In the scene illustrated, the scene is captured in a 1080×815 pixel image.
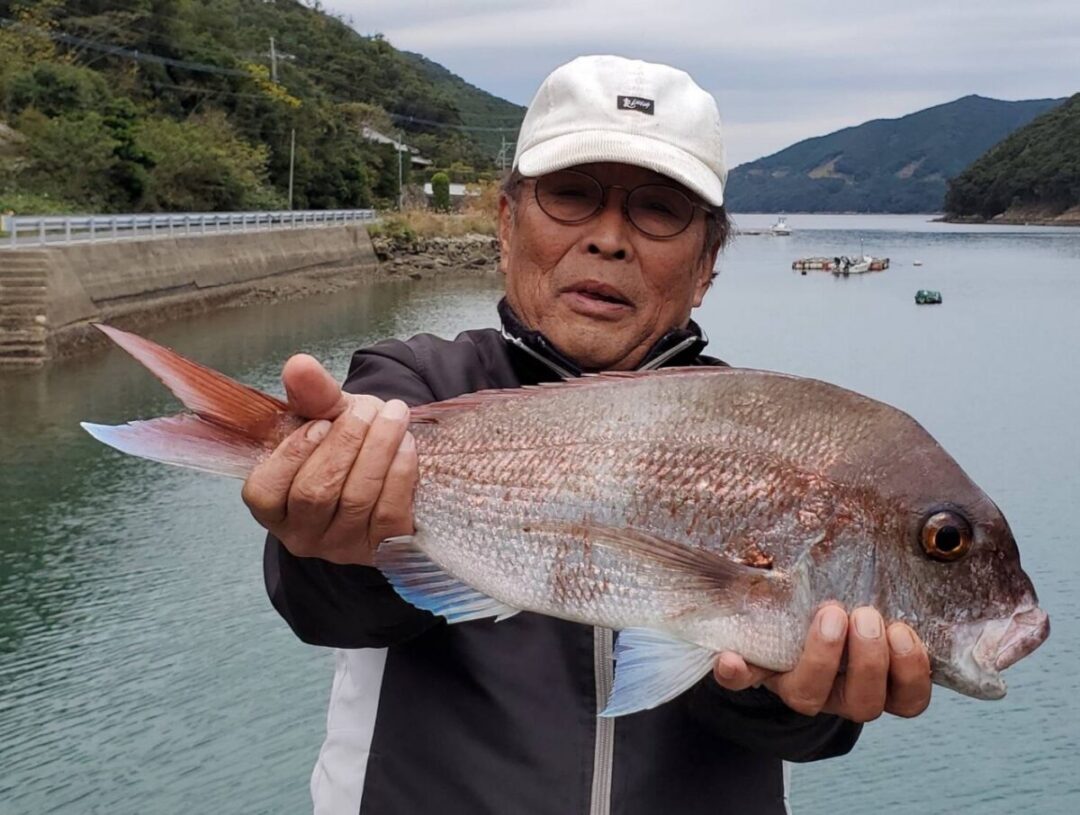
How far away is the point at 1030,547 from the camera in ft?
39.8

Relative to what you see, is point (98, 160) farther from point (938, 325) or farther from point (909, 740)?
point (909, 740)

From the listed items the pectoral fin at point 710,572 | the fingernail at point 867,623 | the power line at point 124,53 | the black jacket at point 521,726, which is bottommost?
the black jacket at point 521,726

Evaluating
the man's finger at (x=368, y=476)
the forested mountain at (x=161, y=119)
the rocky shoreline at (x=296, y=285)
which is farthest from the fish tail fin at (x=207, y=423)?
the forested mountain at (x=161, y=119)

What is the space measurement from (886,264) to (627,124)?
5960 cm

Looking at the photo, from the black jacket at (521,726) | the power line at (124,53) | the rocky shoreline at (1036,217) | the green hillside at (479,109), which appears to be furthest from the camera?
the green hillside at (479,109)

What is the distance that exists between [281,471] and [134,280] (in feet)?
86.4

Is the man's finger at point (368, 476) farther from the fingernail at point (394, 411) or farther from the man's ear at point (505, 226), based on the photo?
the man's ear at point (505, 226)

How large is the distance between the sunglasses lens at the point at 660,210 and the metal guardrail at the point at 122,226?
21783 millimetres

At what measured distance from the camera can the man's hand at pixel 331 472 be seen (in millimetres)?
1900

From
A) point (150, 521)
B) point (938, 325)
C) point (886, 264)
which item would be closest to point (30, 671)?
point (150, 521)

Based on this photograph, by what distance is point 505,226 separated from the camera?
2934mm

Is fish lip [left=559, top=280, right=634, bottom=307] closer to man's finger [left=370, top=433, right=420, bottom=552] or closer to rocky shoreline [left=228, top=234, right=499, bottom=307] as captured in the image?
man's finger [left=370, top=433, right=420, bottom=552]

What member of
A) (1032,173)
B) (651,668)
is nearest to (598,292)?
(651,668)

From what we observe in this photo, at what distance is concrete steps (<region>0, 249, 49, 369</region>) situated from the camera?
2019 centimetres
